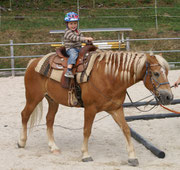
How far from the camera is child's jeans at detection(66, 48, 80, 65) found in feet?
15.0

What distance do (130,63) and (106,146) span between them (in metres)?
1.58

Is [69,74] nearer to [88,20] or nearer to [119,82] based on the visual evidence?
[119,82]

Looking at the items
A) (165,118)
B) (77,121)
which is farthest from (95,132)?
(165,118)

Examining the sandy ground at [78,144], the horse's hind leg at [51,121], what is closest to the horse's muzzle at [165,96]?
the sandy ground at [78,144]

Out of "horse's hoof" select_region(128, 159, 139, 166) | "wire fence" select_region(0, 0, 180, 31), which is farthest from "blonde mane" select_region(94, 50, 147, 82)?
"wire fence" select_region(0, 0, 180, 31)

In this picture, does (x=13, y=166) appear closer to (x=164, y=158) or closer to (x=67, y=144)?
(x=67, y=144)

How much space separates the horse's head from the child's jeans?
1023 mm

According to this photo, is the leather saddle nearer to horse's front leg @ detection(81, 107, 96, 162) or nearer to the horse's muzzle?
horse's front leg @ detection(81, 107, 96, 162)

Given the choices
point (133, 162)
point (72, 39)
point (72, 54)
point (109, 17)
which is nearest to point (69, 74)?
point (72, 54)

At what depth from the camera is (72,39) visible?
4.67m

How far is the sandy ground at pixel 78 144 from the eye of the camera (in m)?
4.32

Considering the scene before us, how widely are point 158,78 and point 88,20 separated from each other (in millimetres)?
14392

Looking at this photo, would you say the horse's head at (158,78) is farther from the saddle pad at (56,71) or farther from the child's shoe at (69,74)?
the child's shoe at (69,74)

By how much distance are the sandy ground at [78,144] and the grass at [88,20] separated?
707cm
